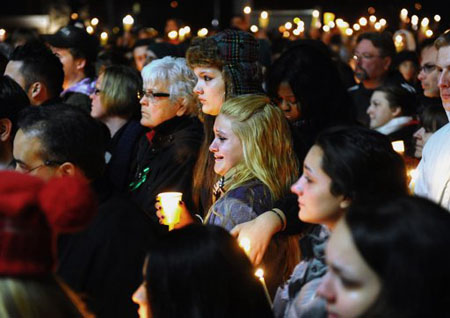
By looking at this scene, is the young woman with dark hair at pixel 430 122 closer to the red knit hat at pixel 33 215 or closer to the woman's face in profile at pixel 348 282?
the woman's face in profile at pixel 348 282

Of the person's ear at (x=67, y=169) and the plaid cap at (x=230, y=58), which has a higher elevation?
the plaid cap at (x=230, y=58)

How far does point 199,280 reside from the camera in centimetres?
253

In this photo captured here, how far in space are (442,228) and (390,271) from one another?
21 centimetres

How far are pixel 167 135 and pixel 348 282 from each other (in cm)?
332

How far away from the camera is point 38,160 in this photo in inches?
138

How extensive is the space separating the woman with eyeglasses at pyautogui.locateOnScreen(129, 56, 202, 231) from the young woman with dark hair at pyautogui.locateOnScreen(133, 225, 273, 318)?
2404 mm

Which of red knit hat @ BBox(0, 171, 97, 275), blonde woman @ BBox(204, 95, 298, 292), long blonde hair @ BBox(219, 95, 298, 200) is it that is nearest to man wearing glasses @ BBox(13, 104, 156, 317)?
blonde woman @ BBox(204, 95, 298, 292)

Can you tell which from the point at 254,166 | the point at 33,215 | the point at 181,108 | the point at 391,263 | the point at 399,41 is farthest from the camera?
the point at 399,41

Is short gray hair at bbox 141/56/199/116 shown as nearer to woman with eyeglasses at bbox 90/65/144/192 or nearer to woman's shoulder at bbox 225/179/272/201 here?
woman with eyeglasses at bbox 90/65/144/192

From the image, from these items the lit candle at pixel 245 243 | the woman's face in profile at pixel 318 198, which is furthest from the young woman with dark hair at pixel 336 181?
the lit candle at pixel 245 243

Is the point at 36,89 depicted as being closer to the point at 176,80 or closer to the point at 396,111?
the point at 176,80

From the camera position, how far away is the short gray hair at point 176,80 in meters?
5.61

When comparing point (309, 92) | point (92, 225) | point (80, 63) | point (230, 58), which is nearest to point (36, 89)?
point (80, 63)

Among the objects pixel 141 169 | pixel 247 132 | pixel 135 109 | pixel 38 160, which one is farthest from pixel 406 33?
pixel 38 160
